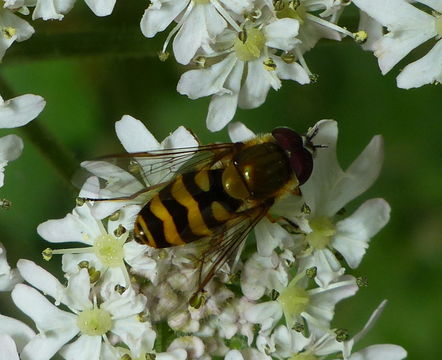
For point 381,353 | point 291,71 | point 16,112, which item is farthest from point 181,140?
point 381,353

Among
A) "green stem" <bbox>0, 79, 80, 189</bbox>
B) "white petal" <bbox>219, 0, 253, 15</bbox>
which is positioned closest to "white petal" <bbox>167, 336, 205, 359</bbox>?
"green stem" <bbox>0, 79, 80, 189</bbox>

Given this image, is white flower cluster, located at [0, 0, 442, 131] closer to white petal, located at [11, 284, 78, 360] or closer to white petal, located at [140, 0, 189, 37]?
white petal, located at [140, 0, 189, 37]

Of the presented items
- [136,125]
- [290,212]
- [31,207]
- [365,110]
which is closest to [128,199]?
[136,125]

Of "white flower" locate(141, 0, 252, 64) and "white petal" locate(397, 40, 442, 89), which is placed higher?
"white flower" locate(141, 0, 252, 64)

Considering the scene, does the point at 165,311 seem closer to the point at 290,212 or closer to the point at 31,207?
the point at 290,212

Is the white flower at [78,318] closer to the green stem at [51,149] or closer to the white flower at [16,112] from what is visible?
the white flower at [16,112]
